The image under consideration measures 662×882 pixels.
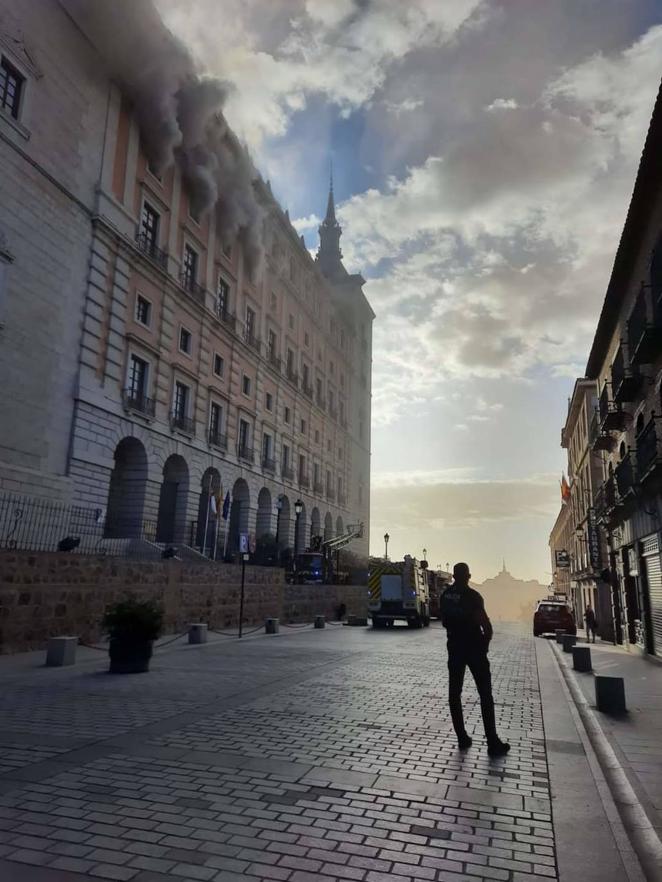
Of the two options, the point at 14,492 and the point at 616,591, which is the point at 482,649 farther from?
the point at 616,591

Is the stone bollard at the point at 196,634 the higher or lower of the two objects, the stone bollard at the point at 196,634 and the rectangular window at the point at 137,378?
the lower

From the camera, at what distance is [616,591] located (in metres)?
24.0

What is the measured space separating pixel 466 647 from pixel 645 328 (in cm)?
1179

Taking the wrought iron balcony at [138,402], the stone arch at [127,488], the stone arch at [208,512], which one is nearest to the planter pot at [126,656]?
the stone arch at [127,488]

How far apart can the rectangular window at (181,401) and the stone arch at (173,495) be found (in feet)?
7.10

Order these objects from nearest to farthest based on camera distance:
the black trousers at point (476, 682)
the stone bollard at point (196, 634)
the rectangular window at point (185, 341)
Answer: the black trousers at point (476, 682) < the stone bollard at point (196, 634) < the rectangular window at point (185, 341)

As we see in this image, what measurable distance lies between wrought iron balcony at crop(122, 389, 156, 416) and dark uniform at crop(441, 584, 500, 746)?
22432 millimetres

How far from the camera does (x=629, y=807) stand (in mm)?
4617

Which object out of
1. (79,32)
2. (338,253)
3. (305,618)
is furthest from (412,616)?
(338,253)

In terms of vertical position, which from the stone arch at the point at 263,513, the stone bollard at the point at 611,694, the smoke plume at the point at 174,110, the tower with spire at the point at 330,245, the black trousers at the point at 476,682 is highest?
the tower with spire at the point at 330,245

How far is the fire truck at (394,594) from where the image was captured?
28.1 metres

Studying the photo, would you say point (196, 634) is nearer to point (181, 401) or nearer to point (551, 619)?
point (181, 401)

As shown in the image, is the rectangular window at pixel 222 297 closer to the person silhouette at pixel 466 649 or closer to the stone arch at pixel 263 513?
the stone arch at pixel 263 513

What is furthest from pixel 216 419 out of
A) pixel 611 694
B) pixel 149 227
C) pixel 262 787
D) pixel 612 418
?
pixel 262 787
